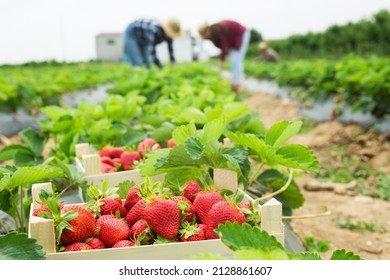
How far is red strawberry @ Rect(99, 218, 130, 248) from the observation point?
1.62m

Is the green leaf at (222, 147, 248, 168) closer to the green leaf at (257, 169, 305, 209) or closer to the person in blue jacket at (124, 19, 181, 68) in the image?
the green leaf at (257, 169, 305, 209)

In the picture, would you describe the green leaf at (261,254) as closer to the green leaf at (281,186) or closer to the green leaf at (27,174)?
the green leaf at (27,174)

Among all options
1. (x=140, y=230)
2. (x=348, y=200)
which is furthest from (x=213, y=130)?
(x=348, y=200)

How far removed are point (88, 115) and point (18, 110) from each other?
18.3 ft

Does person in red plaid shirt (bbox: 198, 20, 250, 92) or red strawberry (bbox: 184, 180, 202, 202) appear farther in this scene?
person in red plaid shirt (bbox: 198, 20, 250, 92)

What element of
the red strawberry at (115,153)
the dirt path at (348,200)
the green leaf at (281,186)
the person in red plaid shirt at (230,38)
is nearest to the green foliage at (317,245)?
the dirt path at (348,200)

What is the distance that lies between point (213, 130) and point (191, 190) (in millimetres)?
243

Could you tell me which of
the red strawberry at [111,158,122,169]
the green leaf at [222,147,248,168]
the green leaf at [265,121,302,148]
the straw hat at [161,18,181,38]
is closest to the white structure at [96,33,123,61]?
the straw hat at [161,18,181,38]

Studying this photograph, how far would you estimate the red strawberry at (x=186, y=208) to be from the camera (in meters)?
1.66

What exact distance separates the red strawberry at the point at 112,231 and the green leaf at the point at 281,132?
2.20 feet

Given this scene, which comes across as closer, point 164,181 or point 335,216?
point 164,181

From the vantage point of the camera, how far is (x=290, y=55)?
3347 cm
